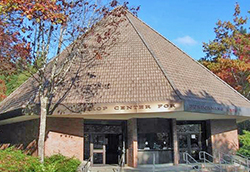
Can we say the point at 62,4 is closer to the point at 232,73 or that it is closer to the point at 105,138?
the point at 105,138

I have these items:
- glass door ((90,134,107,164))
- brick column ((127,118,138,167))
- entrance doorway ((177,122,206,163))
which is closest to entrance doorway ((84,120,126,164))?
glass door ((90,134,107,164))

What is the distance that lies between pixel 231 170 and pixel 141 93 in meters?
A: 5.45

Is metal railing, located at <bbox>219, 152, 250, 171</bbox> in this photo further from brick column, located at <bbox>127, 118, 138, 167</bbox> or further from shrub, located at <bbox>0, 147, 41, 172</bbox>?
shrub, located at <bbox>0, 147, 41, 172</bbox>

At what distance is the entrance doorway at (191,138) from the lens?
1714 centimetres

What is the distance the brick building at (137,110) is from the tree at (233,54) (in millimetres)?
5385

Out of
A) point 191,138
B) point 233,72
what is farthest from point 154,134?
point 233,72

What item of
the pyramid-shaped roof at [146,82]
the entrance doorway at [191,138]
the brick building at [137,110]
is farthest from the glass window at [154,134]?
the pyramid-shaped roof at [146,82]

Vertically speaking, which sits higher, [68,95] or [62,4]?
[62,4]

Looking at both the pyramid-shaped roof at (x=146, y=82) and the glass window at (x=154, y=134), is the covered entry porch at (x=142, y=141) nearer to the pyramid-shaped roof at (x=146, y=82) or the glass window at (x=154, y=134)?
the glass window at (x=154, y=134)

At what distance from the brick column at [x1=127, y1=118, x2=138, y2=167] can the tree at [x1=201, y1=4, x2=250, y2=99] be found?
10470mm

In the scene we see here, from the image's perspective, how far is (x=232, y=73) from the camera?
75.7ft

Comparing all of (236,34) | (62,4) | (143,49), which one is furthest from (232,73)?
(62,4)

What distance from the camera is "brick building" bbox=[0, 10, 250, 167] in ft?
41.8

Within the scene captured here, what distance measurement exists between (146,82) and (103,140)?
4705 mm
